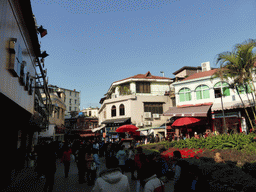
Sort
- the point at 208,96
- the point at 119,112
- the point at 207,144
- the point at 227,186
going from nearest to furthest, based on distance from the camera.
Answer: the point at 227,186 → the point at 207,144 → the point at 208,96 → the point at 119,112

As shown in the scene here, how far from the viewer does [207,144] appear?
10898 mm

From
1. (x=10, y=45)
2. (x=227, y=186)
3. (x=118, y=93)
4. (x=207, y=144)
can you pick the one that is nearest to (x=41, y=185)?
(x=10, y=45)

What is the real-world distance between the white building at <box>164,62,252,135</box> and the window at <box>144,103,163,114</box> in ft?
20.0

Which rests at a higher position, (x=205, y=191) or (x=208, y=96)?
(x=208, y=96)

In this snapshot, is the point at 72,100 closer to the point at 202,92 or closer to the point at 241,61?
the point at 202,92

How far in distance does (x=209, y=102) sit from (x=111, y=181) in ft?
70.1

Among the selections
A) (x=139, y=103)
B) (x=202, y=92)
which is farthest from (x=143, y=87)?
(x=202, y=92)

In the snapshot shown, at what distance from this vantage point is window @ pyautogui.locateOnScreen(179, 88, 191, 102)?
24319 millimetres

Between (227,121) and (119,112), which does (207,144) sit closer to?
(227,121)

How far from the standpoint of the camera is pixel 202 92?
2325 centimetres

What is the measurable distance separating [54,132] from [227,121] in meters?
29.8

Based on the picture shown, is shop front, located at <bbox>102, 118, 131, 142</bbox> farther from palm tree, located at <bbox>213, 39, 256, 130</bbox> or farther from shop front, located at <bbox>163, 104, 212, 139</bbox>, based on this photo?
palm tree, located at <bbox>213, 39, 256, 130</bbox>

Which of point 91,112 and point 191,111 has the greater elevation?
point 91,112

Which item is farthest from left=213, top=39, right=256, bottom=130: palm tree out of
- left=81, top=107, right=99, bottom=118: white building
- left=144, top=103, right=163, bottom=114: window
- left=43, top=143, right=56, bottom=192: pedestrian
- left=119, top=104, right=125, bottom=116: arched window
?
left=81, top=107, right=99, bottom=118: white building
